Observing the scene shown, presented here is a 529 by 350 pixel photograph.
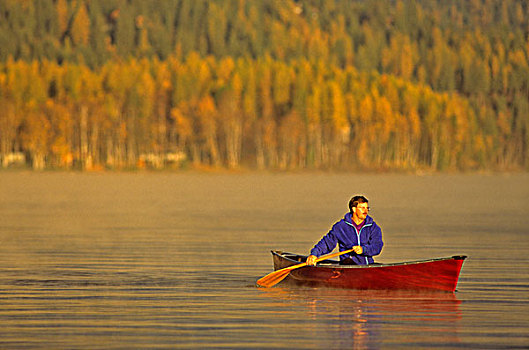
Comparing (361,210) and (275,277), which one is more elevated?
(361,210)

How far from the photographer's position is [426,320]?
55.5 ft

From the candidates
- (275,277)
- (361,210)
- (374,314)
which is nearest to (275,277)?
(275,277)

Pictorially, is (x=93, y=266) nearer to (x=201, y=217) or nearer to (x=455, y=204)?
(x=201, y=217)

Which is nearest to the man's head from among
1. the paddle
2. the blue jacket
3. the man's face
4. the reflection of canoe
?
the man's face

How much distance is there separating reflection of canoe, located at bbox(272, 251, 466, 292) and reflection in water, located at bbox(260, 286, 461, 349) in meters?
0.16

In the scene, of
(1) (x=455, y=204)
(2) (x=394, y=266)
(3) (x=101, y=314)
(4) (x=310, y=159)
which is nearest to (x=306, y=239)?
(2) (x=394, y=266)

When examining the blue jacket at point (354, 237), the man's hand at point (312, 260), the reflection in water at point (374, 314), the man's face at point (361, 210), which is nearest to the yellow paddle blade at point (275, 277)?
the reflection in water at point (374, 314)

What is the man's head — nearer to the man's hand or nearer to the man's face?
Answer: the man's face

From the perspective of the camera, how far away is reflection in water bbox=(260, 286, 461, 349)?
15.1m

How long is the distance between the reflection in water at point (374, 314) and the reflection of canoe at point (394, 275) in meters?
0.16

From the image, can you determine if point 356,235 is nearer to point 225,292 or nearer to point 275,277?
point 275,277

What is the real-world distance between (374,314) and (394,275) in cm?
223

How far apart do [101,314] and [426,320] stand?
17.3 ft

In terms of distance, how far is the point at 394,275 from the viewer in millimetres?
19641
